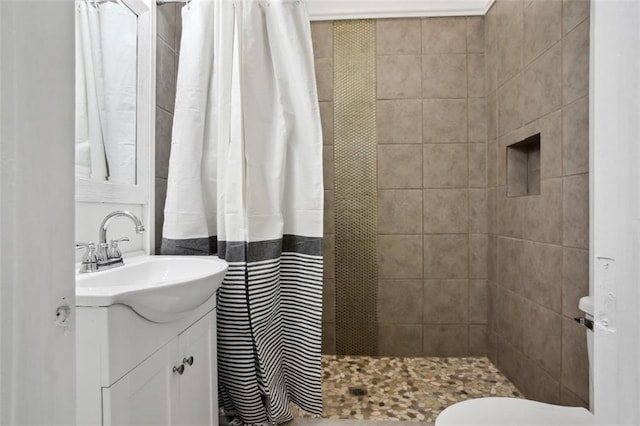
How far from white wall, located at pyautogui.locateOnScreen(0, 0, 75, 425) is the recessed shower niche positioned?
238 cm

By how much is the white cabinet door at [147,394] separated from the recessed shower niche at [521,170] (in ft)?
6.68

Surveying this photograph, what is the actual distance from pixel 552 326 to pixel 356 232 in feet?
4.11

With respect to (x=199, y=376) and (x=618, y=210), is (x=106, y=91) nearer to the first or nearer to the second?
(x=199, y=376)

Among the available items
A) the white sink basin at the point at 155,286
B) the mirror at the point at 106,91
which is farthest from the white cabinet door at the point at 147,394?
the mirror at the point at 106,91

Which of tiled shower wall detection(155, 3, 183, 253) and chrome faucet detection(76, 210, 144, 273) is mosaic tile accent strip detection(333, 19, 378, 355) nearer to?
tiled shower wall detection(155, 3, 183, 253)

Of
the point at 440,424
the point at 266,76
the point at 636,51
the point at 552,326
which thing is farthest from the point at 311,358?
the point at 636,51

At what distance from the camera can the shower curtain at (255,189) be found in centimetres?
157

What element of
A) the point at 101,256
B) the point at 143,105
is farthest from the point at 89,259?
the point at 143,105

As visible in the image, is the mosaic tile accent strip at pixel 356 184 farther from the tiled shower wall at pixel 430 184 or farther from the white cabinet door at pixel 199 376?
the white cabinet door at pixel 199 376

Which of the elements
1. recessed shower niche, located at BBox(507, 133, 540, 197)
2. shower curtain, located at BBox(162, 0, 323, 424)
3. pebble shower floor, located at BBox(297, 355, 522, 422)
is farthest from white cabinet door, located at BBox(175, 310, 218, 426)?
recessed shower niche, located at BBox(507, 133, 540, 197)

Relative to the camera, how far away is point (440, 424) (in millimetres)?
1064

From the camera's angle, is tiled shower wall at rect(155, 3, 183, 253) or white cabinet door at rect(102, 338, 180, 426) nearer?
white cabinet door at rect(102, 338, 180, 426)

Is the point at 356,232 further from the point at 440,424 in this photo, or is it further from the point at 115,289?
the point at 115,289

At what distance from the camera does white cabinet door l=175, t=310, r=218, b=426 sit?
119 cm
